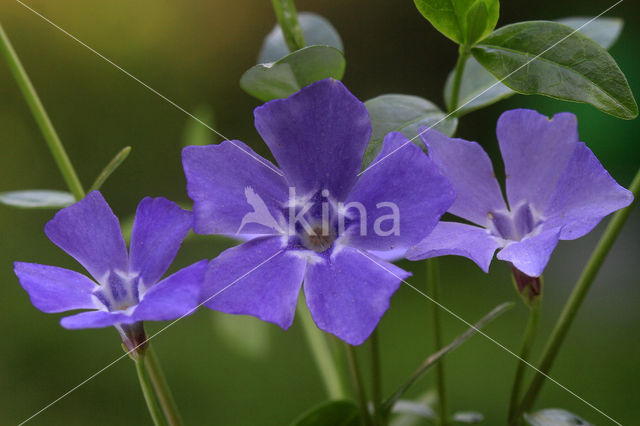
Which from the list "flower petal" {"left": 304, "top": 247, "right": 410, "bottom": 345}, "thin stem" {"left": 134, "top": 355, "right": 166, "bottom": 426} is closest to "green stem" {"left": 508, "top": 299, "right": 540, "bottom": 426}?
"flower petal" {"left": 304, "top": 247, "right": 410, "bottom": 345}

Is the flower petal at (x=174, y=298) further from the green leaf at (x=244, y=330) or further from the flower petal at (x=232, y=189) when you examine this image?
the green leaf at (x=244, y=330)

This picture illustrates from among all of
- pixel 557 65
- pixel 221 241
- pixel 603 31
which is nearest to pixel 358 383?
pixel 557 65

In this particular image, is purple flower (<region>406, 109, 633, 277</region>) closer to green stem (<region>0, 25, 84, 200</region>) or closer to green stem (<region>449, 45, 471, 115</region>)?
green stem (<region>449, 45, 471, 115</region>)

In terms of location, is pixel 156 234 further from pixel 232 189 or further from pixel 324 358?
pixel 324 358

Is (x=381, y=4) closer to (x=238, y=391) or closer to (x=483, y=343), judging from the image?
(x=483, y=343)

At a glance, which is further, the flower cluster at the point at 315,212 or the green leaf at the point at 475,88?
the green leaf at the point at 475,88

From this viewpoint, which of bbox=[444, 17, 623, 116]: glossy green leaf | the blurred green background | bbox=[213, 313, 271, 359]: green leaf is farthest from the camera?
the blurred green background

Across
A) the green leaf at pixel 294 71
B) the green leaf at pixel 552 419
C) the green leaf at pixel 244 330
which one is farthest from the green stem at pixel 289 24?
the green leaf at pixel 244 330

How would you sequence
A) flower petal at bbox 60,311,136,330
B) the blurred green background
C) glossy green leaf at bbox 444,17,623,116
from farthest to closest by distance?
the blurred green background < glossy green leaf at bbox 444,17,623,116 < flower petal at bbox 60,311,136,330
